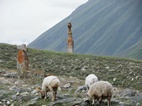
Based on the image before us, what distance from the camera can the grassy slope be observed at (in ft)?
105

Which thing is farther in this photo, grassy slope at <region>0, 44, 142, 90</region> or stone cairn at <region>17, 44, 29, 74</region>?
grassy slope at <region>0, 44, 142, 90</region>

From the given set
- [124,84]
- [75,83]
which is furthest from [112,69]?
[75,83]

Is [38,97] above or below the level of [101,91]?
below

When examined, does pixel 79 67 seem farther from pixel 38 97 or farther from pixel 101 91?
pixel 101 91

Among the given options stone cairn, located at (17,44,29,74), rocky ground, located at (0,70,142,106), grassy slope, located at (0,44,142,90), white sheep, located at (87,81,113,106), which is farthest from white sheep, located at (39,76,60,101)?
grassy slope, located at (0,44,142,90)

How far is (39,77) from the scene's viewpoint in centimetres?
2956

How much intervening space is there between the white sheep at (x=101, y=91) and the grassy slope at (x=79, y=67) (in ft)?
38.5

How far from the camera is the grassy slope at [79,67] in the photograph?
105ft

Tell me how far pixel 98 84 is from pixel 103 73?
15112 millimetres

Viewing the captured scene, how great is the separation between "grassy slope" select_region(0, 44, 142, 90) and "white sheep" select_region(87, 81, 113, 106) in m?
11.7

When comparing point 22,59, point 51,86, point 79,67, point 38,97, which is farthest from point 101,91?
point 79,67

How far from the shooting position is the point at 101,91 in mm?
18406

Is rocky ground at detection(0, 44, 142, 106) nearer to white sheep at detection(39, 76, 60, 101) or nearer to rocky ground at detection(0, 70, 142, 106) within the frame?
rocky ground at detection(0, 70, 142, 106)

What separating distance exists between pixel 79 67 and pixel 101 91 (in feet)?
55.9
